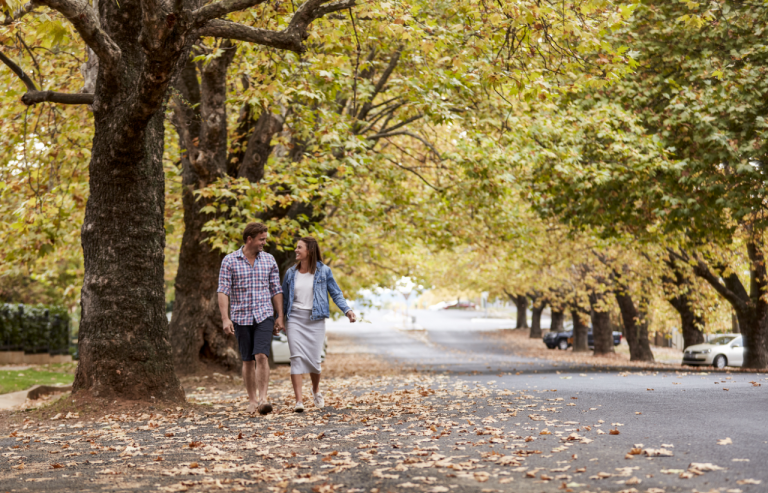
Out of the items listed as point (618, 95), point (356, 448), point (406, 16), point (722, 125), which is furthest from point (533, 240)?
point (356, 448)

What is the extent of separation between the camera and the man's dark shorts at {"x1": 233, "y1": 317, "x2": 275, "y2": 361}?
7691mm

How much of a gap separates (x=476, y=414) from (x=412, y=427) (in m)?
1.14

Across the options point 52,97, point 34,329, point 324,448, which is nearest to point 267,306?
point 324,448

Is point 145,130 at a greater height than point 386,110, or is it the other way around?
point 386,110

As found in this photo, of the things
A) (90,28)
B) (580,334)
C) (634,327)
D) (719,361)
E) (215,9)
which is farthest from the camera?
(580,334)

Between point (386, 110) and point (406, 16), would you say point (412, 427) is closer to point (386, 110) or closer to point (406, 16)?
point (406, 16)

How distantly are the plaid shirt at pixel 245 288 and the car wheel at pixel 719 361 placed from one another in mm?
22048

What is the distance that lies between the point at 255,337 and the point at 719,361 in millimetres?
22538

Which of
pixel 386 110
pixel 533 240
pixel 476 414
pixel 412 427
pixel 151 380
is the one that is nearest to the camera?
pixel 412 427

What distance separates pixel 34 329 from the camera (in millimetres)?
22781

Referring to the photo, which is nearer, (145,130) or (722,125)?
(145,130)

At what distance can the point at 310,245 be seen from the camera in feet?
27.1

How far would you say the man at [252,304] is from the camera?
772cm

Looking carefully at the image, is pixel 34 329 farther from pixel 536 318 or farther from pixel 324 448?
pixel 536 318
